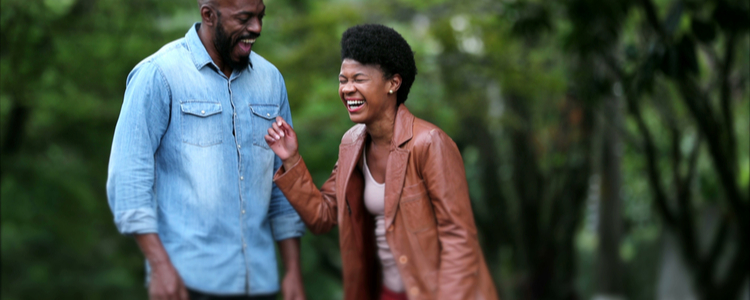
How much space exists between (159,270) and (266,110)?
0.73 m

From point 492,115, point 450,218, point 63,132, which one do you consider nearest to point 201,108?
point 450,218

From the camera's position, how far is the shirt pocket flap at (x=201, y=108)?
2486 mm

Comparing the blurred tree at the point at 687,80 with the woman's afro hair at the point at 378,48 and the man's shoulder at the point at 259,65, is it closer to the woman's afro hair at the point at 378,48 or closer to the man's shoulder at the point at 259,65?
the woman's afro hair at the point at 378,48

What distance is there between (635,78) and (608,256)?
16.3 feet

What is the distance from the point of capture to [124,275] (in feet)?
33.3

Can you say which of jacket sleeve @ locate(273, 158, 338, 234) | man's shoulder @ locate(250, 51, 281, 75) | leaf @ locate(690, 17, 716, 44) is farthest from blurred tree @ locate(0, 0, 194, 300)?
leaf @ locate(690, 17, 716, 44)

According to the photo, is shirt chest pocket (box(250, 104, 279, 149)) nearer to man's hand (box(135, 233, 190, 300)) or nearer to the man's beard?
the man's beard

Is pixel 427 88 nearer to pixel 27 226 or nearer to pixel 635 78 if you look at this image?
pixel 635 78

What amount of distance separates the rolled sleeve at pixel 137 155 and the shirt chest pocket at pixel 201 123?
86mm

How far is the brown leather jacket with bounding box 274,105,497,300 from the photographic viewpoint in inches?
108

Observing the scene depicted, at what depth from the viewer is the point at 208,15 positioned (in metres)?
2.54

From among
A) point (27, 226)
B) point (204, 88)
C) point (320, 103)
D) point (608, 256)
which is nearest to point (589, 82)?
point (320, 103)

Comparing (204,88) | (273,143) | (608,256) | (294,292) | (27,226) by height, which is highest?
(204,88)

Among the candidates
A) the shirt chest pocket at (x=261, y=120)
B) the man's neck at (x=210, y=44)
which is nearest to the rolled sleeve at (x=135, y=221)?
Answer: the shirt chest pocket at (x=261, y=120)
